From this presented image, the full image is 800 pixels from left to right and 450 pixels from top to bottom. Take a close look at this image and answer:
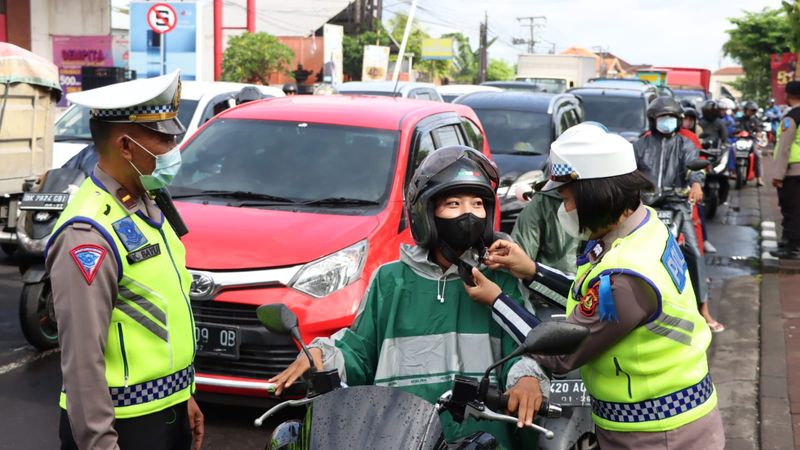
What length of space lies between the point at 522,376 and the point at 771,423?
13.0 feet

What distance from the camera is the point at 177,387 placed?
309 cm

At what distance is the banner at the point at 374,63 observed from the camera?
170 feet

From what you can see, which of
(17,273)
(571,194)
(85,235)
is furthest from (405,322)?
(17,273)

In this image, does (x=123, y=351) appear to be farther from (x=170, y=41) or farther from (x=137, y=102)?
(x=170, y=41)

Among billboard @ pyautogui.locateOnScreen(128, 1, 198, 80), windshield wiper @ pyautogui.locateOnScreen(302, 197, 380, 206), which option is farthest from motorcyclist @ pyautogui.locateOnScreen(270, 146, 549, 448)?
billboard @ pyautogui.locateOnScreen(128, 1, 198, 80)

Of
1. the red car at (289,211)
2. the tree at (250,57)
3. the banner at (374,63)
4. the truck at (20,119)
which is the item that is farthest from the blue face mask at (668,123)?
the banner at (374,63)

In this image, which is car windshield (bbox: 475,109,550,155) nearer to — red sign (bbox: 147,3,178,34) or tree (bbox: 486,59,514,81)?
red sign (bbox: 147,3,178,34)

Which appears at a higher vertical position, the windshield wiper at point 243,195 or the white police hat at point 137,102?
the white police hat at point 137,102

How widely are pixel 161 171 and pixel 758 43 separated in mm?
62633

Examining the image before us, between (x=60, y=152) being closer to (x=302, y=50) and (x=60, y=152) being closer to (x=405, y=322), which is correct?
(x=405, y=322)

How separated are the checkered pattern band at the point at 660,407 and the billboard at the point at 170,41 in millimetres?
22936

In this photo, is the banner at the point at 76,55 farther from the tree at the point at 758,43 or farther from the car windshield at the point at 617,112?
the tree at the point at 758,43

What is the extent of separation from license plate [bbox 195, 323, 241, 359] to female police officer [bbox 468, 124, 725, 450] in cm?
263

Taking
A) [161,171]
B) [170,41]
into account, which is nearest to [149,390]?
[161,171]
